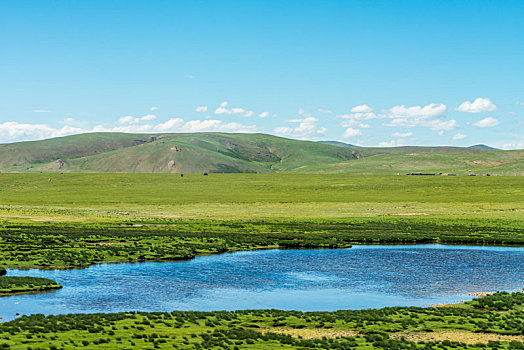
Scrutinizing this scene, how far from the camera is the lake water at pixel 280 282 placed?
42.5 metres

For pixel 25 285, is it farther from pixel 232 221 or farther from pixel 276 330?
pixel 232 221

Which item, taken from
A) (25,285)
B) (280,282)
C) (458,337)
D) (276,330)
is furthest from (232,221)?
(458,337)

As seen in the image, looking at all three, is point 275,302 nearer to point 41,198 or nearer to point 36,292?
point 36,292

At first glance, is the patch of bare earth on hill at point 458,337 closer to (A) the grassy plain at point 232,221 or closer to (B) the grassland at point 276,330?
(B) the grassland at point 276,330

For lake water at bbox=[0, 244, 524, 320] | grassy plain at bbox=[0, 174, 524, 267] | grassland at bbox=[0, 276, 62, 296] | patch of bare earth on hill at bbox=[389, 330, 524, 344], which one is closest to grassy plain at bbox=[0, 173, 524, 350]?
patch of bare earth on hill at bbox=[389, 330, 524, 344]

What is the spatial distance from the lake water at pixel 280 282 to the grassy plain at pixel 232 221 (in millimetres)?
6336

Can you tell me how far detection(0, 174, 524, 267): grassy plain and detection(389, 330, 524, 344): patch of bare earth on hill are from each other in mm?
34007

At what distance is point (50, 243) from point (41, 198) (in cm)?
10418

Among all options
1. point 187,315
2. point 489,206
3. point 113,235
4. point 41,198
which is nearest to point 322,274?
point 187,315

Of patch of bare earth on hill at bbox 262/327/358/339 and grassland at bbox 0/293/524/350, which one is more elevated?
grassland at bbox 0/293/524/350

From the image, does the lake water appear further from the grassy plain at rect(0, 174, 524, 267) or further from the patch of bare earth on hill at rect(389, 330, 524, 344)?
the patch of bare earth on hill at rect(389, 330, 524, 344)

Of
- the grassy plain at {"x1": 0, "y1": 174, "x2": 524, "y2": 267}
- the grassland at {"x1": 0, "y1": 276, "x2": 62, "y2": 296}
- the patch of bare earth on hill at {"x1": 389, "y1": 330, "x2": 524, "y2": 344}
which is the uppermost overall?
the grassy plain at {"x1": 0, "y1": 174, "x2": 524, "y2": 267}

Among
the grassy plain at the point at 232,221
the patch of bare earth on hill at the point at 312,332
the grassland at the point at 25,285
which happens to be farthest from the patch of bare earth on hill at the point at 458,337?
the grassy plain at the point at 232,221

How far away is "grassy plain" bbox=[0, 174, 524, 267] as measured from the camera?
220ft
